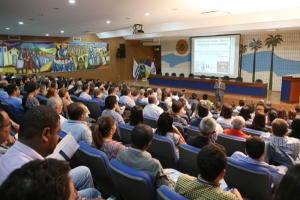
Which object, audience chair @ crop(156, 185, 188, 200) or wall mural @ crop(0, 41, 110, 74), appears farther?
wall mural @ crop(0, 41, 110, 74)

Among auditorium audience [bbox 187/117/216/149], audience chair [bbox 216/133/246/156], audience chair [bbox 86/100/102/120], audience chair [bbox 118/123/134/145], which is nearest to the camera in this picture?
auditorium audience [bbox 187/117/216/149]

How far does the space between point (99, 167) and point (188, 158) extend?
1004 mm

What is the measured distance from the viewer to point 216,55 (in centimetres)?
1371

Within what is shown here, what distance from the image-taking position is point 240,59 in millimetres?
Result: 13414

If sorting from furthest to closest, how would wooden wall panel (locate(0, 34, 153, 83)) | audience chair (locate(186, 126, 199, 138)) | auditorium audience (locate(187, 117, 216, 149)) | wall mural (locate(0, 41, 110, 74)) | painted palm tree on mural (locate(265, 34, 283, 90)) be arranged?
1. wooden wall panel (locate(0, 34, 153, 83))
2. wall mural (locate(0, 41, 110, 74))
3. painted palm tree on mural (locate(265, 34, 283, 90))
4. audience chair (locate(186, 126, 199, 138))
5. auditorium audience (locate(187, 117, 216, 149))

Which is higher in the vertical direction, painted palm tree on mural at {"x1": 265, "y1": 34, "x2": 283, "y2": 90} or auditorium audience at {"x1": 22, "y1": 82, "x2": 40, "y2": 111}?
painted palm tree on mural at {"x1": 265, "y1": 34, "x2": 283, "y2": 90}

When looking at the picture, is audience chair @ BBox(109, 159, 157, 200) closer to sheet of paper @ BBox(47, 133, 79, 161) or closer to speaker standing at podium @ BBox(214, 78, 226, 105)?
sheet of paper @ BBox(47, 133, 79, 161)

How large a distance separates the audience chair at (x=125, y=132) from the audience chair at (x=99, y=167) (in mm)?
1107

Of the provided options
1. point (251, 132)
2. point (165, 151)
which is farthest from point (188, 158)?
point (251, 132)

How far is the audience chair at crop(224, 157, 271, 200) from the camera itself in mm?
2252

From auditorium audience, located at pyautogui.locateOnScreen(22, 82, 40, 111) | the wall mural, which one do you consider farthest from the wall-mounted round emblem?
auditorium audience, located at pyautogui.locateOnScreen(22, 82, 40, 111)

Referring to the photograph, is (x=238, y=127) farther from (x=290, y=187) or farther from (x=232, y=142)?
(x=290, y=187)

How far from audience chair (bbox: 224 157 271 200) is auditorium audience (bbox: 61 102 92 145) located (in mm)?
1674

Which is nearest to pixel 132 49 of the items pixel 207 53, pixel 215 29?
pixel 207 53
